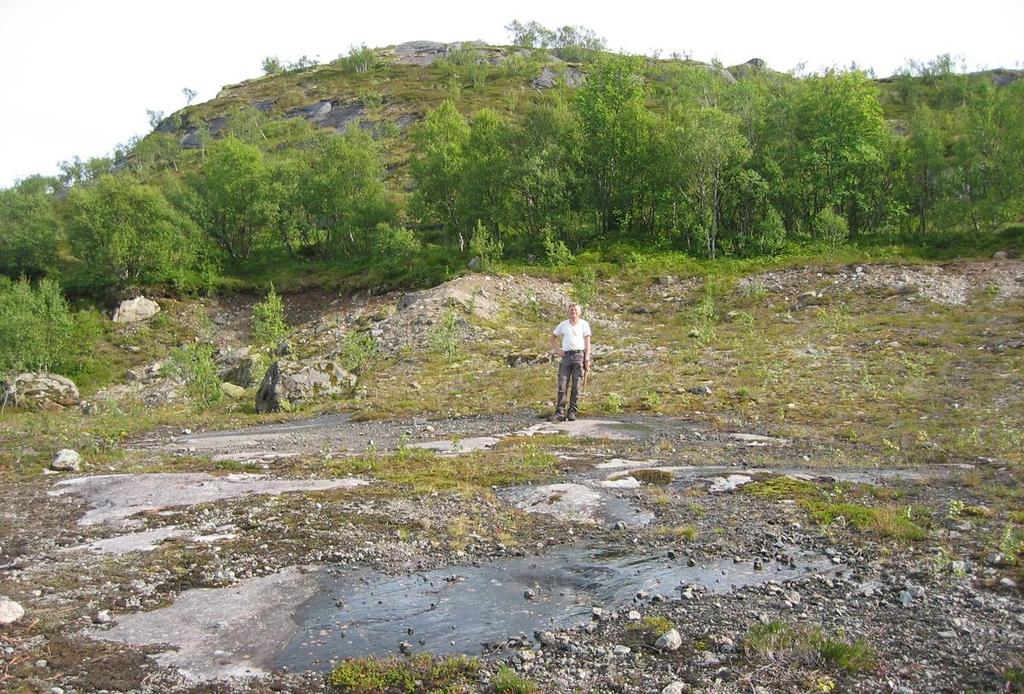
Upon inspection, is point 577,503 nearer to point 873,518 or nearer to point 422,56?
point 873,518

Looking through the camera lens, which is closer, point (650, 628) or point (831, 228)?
point (650, 628)

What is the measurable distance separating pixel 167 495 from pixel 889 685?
1133cm

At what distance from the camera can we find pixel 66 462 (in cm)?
1502

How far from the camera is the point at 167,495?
40.8ft

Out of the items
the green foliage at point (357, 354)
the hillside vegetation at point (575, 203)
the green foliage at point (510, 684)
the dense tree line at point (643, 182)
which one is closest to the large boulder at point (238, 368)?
the green foliage at point (357, 354)

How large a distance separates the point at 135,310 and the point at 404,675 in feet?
210

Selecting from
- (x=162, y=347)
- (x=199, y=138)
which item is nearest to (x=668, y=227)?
(x=162, y=347)

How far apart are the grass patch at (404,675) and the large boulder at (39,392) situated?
43.0 metres

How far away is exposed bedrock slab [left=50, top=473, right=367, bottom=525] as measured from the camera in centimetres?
1181

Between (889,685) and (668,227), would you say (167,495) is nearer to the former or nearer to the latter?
(889,685)

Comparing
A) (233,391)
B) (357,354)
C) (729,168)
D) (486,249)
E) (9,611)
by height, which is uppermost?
(729,168)

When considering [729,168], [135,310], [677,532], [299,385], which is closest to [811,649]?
[677,532]

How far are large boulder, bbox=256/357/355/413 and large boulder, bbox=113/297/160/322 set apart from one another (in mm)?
41277

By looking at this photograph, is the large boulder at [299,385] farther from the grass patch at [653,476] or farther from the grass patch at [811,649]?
the grass patch at [811,649]
